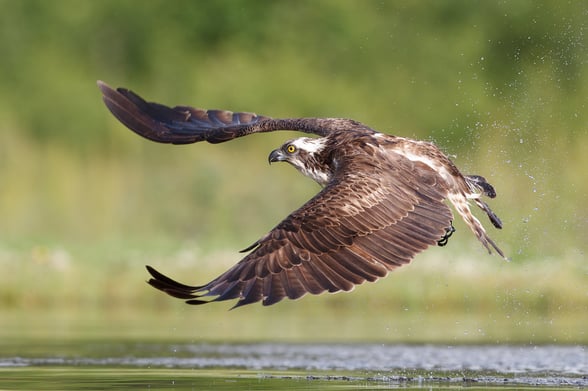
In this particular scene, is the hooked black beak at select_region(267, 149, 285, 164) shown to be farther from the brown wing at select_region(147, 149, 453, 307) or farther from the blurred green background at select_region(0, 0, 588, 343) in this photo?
the blurred green background at select_region(0, 0, 588, 343)

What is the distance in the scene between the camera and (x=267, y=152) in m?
24.9

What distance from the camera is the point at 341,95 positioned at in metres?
26.8

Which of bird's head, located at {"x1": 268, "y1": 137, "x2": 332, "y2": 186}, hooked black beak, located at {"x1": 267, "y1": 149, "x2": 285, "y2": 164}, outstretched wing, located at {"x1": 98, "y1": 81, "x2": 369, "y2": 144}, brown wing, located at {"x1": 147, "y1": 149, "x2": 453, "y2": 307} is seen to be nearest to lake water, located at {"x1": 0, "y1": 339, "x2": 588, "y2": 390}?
brown wing, located at {"x1": 147, "y1": 149, "x2": 453, "y2": 307}

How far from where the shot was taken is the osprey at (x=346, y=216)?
9.77 metres

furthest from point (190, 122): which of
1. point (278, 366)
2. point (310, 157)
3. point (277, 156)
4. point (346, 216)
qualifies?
point (346, 216)

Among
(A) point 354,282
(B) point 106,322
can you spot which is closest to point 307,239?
(A) point 354,282

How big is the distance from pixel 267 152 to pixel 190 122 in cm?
1148

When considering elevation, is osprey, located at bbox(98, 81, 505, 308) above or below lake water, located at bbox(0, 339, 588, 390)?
above

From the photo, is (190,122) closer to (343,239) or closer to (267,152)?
(343,239)

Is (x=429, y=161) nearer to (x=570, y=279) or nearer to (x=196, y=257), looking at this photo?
(x=570, y=279)

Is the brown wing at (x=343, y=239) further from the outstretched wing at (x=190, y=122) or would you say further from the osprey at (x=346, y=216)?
the outstretched wing at (x=190, y=122)

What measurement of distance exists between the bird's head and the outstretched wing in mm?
448

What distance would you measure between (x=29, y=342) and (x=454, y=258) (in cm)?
703

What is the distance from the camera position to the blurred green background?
59.4 feet
